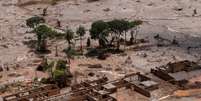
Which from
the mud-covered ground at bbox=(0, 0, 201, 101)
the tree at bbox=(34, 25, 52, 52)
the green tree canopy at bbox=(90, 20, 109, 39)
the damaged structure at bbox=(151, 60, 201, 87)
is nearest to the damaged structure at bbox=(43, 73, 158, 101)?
the damaged structure at bbox=(151, 60, 201, 87)

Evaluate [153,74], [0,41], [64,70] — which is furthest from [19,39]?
[153,74]

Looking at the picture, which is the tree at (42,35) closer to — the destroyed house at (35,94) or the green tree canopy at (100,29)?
the green tree canopy at (100,29)

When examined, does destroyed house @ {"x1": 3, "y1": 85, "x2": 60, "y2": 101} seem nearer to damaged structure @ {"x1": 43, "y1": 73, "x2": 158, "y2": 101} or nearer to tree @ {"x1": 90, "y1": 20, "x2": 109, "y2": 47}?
damaged structure @ {"x1": 43, "y1": 73, "x2": 158, "y2": 101}

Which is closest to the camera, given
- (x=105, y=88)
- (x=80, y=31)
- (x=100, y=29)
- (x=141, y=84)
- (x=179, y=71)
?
(x=105, y=88)

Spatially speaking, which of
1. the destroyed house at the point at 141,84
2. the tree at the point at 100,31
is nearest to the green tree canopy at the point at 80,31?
the tree at the point at 100,31

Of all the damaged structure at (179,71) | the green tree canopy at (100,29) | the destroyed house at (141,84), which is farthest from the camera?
the green tree canopy at (100,29)

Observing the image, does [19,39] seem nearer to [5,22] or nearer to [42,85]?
[5,22]

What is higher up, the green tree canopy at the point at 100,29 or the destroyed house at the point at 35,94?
the green tree canopy at the point at 100,29

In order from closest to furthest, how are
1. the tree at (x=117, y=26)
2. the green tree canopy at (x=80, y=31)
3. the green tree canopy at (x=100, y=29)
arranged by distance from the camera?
the green tree canopy at (x=100, y=29) → the tree at (x=117, y=26) → the green tree canopy at (x=80, y=31)

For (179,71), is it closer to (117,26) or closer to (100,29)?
(117,26)

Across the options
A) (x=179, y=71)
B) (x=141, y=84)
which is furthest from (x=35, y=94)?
(x=179, y=71)

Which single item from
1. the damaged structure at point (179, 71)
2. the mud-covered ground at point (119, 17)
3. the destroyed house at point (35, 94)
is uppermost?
the mud-covered ground at point (119, 17)
